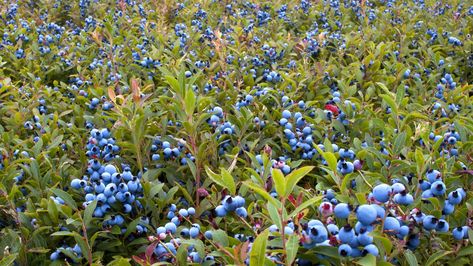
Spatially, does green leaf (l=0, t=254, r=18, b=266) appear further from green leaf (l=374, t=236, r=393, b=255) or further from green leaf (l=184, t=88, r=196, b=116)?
green leaf (l=374, t=236, r=393, b=255)

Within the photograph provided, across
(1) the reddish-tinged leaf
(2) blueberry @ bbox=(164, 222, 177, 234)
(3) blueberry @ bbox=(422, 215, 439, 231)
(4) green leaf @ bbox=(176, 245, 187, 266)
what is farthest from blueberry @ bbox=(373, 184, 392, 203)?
(1) the reddish-tinged leaf

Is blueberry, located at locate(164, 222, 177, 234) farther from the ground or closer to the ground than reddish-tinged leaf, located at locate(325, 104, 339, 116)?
closer to the ground

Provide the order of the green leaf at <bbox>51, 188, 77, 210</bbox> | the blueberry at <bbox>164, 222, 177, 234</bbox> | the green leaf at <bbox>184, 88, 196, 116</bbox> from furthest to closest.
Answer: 1. the green leaf at <bbox>184, 88, 196, 116</bbox>
2. the green leaf at <bbox>51, 188, 77, 210</bbox>
3. the blueberry at <bbox>164, 222, 177, 234</bbox>

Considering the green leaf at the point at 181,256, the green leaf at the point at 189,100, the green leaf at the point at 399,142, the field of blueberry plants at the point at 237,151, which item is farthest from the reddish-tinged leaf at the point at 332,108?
the green leaf at the point at 181,256

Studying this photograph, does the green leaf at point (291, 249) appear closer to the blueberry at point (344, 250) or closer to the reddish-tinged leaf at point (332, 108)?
the blueberry at point (344, 250)

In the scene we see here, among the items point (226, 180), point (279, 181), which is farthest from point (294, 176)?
point (226, 180)

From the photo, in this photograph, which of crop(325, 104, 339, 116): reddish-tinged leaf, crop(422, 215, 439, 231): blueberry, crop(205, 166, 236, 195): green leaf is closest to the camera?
crop(422, 215, 439, 231): blueberry

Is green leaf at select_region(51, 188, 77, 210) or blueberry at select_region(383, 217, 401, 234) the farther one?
green leaf at select_region(51, 188, 77, 210)

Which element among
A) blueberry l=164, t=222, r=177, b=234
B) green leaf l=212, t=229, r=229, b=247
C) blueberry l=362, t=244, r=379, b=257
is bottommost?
blueberry l=164, t=222, r=177, b=234

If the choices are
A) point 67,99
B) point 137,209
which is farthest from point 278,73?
point 137,209
